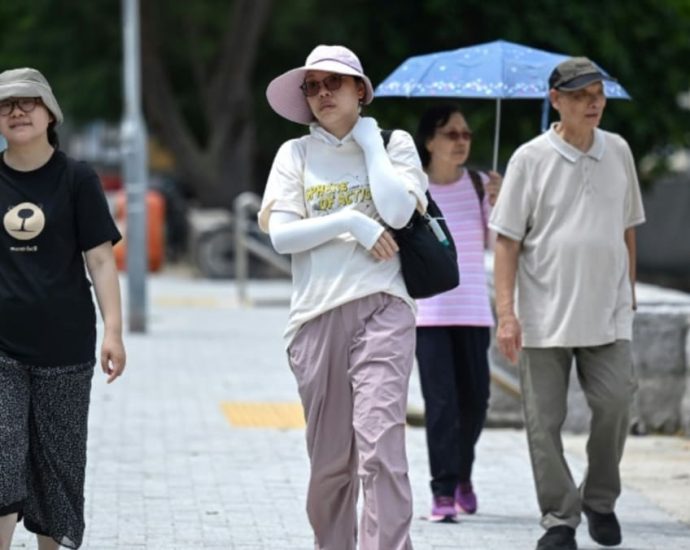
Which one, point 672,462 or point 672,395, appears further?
point 672,395

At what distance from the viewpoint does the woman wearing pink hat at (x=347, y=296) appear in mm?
6094

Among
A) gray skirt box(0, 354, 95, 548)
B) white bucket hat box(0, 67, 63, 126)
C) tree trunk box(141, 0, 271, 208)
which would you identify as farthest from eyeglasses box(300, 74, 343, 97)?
tree trunk box(141, 0, 271, 208)

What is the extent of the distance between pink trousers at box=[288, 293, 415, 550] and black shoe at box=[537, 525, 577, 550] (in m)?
1.13

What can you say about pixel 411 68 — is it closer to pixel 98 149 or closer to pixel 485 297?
pixel 485 297

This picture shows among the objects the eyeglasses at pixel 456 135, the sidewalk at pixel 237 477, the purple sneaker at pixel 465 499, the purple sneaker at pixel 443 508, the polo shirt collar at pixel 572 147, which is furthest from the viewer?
the purple sneaker at pixel 465 499

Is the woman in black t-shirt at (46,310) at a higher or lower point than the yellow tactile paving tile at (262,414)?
higher

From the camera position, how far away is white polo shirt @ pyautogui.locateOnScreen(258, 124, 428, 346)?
243 inches

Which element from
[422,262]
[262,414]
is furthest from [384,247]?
[262,414]

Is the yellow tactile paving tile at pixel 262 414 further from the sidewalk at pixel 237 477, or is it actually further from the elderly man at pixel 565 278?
the elderly man at pixel 565 278

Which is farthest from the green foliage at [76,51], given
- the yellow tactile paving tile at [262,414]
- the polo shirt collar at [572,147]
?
the polo shirt collar at [572,147]

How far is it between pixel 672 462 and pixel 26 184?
15.3 ft

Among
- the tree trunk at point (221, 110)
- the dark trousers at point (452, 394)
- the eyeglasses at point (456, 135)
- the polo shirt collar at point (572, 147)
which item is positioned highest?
the polo shirt collar at point (572, 147)

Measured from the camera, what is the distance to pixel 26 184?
239 inches

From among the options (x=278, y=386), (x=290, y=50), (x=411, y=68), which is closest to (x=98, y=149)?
(x=290, y=50)
